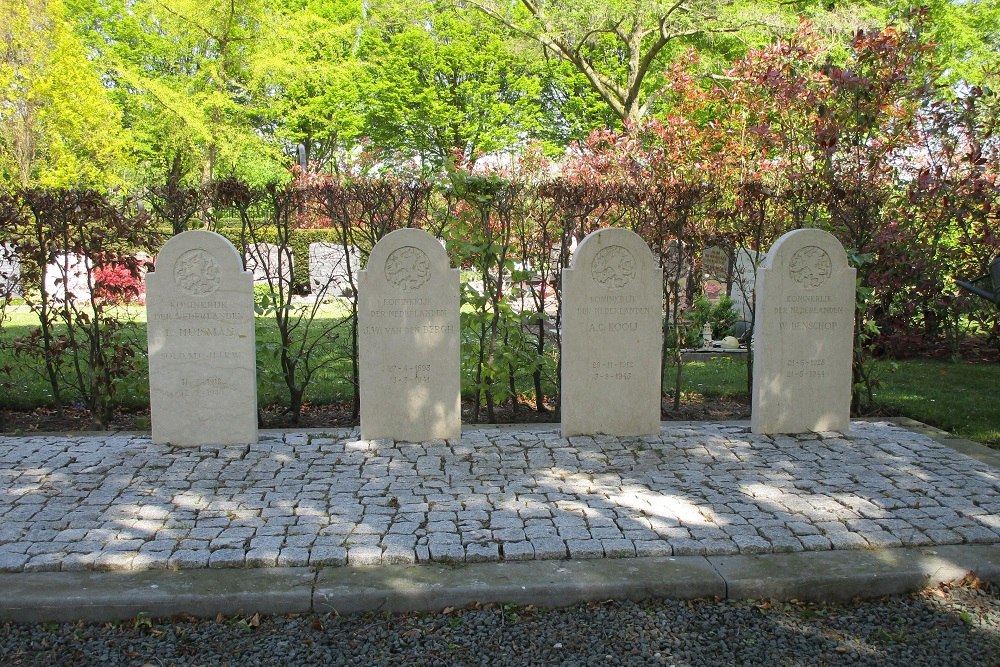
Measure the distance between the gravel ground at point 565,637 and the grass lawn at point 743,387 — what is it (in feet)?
11.7

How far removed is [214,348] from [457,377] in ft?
6.00

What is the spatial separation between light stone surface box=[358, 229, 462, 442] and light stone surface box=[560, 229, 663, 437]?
906 mm

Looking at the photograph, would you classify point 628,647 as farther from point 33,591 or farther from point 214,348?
point 214,348

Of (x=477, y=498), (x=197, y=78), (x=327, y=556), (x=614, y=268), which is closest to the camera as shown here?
(x=327, y=556)

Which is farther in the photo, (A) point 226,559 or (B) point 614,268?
(B) point 614,268

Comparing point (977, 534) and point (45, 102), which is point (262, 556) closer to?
point (977, 534)

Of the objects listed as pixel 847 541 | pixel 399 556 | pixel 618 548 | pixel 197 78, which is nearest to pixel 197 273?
pixel 399 556

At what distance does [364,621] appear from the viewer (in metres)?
3.45

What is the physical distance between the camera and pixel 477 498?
482 centimetres

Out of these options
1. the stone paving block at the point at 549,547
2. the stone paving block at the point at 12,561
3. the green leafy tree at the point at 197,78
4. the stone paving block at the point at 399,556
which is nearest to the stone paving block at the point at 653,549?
the stone paving block at the point at 549,547

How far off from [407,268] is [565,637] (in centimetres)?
337

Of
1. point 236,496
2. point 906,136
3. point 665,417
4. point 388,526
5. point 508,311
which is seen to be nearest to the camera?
point 388,526

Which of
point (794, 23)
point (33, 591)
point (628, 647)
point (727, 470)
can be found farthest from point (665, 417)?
point (794, 23)

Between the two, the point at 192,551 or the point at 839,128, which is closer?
the point at 192,551
